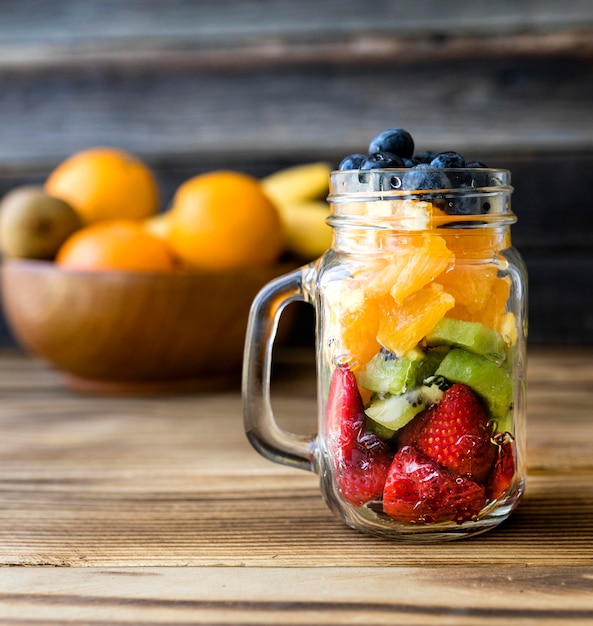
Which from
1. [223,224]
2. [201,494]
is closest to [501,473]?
[201,494]

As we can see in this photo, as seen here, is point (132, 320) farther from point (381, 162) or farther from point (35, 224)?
point (381, 162)

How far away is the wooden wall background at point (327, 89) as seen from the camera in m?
1.28

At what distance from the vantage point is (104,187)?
1118mm

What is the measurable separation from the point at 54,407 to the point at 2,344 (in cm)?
53

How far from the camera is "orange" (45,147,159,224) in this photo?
1.12 m

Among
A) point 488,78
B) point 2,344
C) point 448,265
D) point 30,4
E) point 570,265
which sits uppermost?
point 30,4

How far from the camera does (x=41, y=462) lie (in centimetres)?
76

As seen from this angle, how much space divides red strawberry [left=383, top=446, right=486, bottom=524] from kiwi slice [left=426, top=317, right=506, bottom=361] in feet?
0.25

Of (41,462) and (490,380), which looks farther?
(41,462)

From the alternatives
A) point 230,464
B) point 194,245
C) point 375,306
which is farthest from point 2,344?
point 375,306

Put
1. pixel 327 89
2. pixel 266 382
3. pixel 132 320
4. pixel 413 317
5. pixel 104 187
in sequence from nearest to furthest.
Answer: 1. pixel 413 317
2. pixel 266 382
3. pixel 132 320
4. pixel 104 187
5. pixel 327 89

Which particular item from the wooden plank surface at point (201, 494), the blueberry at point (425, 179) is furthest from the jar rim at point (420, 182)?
the wooden plank surface at point (201, 494)

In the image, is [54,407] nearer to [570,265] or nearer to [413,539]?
[413,539]

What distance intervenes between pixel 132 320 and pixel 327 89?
0.58 metres
